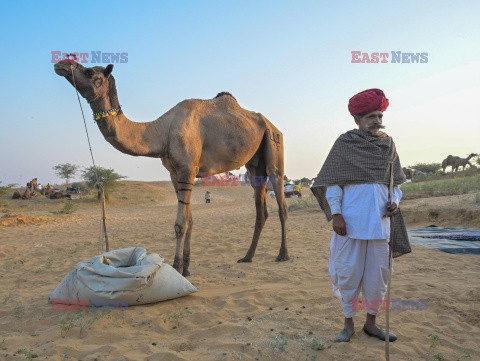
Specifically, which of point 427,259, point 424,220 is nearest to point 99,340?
point 427,259

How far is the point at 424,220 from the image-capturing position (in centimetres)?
1027

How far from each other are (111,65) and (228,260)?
379cm

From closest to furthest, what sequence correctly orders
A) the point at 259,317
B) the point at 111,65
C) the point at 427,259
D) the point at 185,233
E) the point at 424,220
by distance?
the point at 259,317 → the point at 111,65 → the point at 185,233 → the point at 427,259 → the point at 424,220

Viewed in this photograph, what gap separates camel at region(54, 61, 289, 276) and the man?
95.6 inches

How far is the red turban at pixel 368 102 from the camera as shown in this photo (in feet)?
9.56

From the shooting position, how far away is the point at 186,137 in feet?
15.9

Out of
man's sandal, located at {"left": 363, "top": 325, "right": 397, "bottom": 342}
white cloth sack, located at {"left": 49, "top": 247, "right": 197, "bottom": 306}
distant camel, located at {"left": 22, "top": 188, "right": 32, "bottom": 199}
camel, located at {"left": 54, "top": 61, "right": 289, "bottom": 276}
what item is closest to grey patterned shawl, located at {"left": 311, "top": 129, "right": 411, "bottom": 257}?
man's sandal, located at {"left": 363, "top": 325, "right": 397, "bottom": 342}

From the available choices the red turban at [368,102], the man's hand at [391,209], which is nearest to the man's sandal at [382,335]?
the man's hand at [391,209]

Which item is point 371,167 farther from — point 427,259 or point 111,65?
point 427,259

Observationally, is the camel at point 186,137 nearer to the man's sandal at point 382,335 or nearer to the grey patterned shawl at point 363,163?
the grey patterned shawl at point 363,163

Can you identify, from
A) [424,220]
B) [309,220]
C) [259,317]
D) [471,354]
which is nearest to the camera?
[471,354]

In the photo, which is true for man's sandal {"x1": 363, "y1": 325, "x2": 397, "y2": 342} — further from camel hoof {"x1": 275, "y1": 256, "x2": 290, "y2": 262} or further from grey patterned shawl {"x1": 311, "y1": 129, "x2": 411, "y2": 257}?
camel hoof {"x1": 275, "y1": 256, "x2": 290, "y2": 262}

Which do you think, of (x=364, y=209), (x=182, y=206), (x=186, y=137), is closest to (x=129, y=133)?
(x=186, y=137)

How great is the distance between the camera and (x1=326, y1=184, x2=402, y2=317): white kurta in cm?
280
